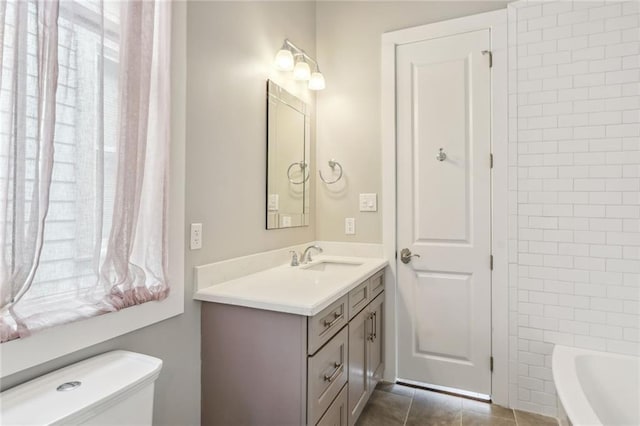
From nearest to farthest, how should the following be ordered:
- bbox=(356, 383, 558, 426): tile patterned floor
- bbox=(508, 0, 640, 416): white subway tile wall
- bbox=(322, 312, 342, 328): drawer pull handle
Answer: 1. bbox=(322, 312, 342, 328): drawer pull handle
2. bbox=(508, 0, 640, 416): white subway tile wall
3. bbox=(356, 383, 558, 426): tile patterned floor

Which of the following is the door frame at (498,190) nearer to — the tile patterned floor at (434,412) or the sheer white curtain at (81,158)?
the tile patterned floor at (434,412)

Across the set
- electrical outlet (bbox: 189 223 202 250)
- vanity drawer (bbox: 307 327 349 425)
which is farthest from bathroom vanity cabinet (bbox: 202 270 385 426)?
electrical outlet (bbox: 189 223 202 250)

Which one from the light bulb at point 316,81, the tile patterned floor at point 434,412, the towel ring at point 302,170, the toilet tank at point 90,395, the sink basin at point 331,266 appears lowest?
the tile patterned floor at point 434,412

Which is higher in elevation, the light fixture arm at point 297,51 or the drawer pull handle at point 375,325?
the light fixture arm at point 297,51

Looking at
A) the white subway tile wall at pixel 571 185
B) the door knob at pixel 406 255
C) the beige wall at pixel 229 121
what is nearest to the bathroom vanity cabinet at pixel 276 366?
the beige wall at pixel 229 121

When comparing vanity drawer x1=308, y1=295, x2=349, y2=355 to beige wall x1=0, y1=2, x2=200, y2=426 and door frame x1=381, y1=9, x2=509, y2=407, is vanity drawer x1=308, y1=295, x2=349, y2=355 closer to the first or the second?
beige wall x1=0, y1=2, x2=200, y2=426

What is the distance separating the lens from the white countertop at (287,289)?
1354mm

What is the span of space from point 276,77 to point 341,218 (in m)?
1.07

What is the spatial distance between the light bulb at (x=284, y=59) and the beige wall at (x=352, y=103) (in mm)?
599

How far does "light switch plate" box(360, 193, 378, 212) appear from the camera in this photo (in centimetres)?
248

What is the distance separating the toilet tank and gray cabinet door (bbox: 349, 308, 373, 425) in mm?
954

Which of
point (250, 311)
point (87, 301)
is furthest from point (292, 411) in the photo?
point (87, 301)

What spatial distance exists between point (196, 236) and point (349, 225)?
1276 millimetres

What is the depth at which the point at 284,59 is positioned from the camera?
6.72 feet
